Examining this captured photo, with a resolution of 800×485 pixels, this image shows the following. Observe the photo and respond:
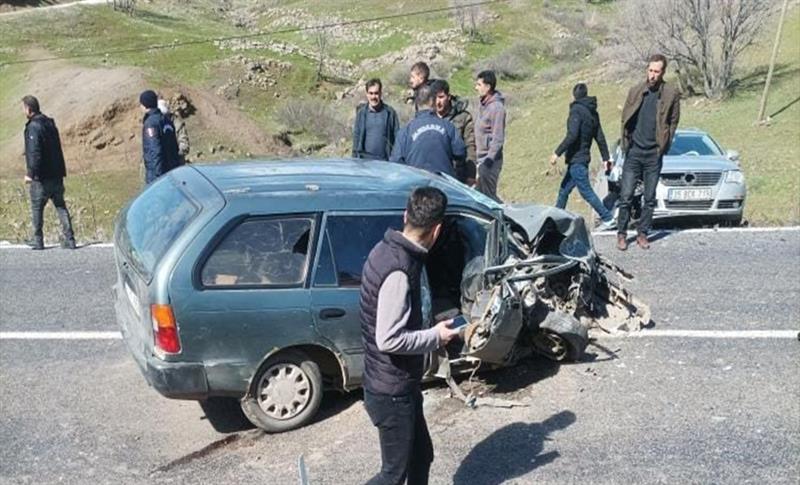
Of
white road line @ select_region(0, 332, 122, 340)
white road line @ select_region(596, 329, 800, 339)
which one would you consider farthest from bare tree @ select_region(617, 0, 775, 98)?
white road line @ select_region(0, 332, 122, 340)

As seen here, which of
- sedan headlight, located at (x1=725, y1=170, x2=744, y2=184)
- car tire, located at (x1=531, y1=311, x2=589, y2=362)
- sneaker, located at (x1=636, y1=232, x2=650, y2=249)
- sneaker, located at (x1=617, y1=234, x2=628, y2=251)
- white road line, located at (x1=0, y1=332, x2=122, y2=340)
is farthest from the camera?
sedan headlight, located at (x1=725, y1=170, x2=744, y2=184)

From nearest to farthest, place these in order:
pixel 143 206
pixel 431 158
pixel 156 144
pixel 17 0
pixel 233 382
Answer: pixel 233 382, pixel 143 206, pixel 431 158, pixel 156 144, pixel 17 0

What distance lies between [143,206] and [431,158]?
2.87m

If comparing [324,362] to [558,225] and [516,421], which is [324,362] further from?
[558,225]

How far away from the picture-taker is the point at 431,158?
8.02 meters

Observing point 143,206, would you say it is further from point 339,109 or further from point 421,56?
point 421,56

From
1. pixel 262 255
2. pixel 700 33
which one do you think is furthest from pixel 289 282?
pixel 700 33

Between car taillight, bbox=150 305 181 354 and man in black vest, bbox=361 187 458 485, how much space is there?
5.55ft

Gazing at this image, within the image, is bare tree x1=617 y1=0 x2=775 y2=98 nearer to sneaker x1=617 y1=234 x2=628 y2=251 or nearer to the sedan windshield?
the sedan windshield

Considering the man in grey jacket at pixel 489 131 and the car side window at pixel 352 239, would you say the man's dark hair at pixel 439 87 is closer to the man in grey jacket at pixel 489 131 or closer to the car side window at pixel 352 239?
the man in grey jacket at pixel 489 131

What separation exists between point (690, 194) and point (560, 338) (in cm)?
657

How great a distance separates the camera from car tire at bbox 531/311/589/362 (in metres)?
6.27

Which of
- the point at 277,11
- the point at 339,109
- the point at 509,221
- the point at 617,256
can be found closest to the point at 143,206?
the point at 509,221

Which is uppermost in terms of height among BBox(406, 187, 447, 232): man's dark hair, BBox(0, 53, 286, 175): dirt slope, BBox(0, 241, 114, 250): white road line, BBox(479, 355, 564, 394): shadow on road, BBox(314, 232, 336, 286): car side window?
BBox(406, 187, 447, 232): man's dark hair
